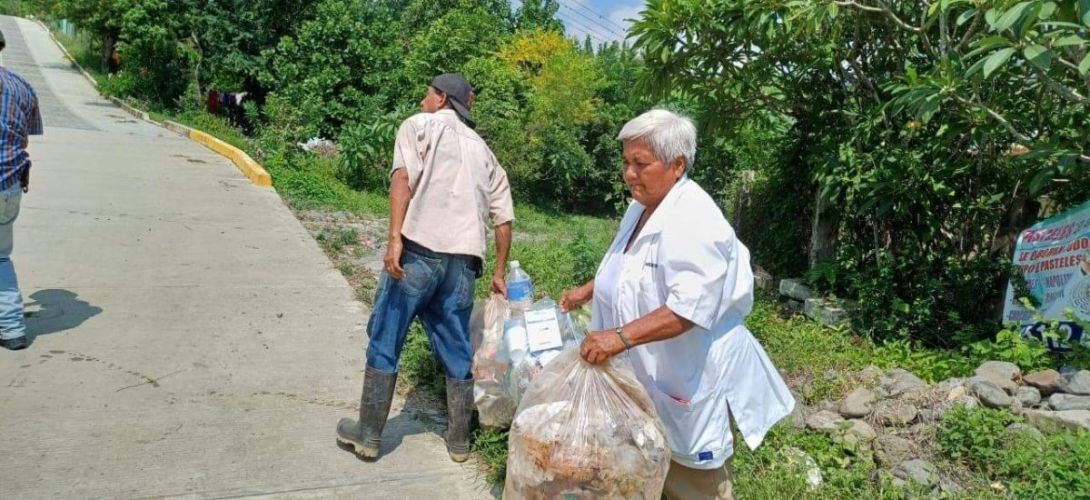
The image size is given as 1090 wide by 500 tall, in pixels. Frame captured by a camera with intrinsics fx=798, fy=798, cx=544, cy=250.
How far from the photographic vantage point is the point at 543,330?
3605 mm

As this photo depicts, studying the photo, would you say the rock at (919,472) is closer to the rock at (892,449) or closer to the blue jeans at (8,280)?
the rock at (892,449)

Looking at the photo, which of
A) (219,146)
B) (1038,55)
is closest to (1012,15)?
(1038,55)

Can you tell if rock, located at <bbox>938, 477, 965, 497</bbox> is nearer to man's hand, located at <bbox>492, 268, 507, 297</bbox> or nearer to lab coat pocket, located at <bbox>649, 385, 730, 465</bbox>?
lab coat pocket, located at <bbox>649, 385, 730, 465</bbox>

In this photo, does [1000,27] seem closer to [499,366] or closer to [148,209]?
[499,366]

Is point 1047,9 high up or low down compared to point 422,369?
up

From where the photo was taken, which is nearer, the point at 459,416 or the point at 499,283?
the point at 459,416

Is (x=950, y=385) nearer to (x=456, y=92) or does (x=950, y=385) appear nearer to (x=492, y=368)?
(x=492, y=368)

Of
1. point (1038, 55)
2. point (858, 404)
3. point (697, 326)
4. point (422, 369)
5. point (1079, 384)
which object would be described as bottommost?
point (422, 369)

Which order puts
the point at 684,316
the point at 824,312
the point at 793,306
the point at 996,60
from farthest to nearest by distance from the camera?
the point at 793,306, the point at 824,312, the point at 996,60, the point at 684,316

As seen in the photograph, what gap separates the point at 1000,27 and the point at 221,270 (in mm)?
5663

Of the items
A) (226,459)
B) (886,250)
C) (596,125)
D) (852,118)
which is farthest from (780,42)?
(596,125)

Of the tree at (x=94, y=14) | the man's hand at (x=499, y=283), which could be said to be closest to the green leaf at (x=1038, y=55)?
the man's hand at (x=499, y=283)

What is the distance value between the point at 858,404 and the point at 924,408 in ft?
1.08

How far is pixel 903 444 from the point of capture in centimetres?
396
